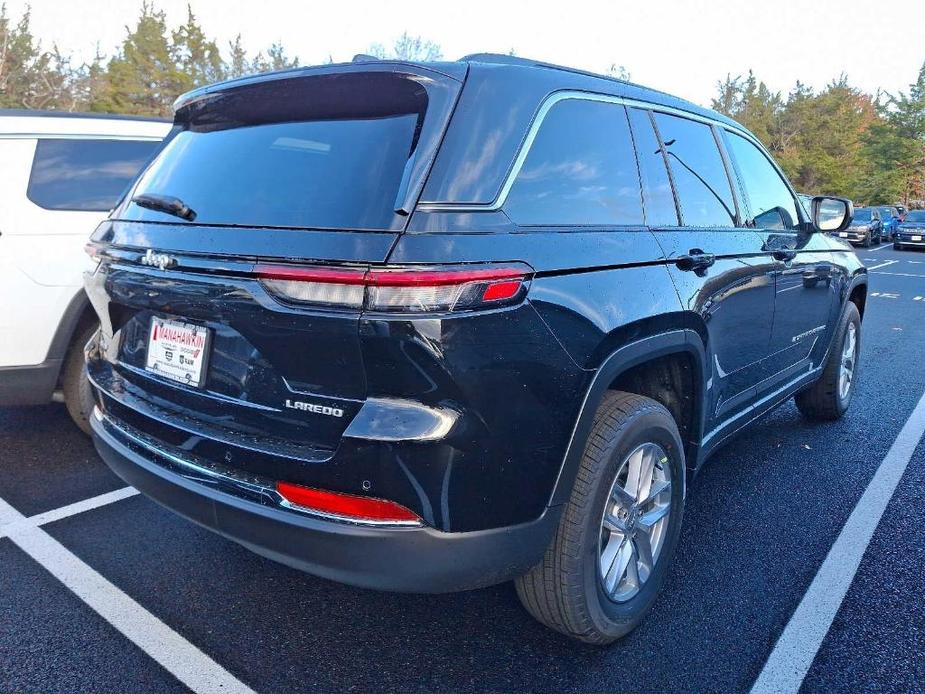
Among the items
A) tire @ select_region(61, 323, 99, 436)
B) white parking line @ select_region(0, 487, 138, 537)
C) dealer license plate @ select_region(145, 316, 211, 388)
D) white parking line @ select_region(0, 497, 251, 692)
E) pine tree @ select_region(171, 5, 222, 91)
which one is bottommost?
white parking line @ select_region(0, 487, 138, 537)

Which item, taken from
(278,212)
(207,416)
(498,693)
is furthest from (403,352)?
(498,693)

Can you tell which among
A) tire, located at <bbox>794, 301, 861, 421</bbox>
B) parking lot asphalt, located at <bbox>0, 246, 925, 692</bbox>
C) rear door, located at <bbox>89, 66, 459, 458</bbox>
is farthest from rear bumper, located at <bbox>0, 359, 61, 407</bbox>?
tire, located at <bbox>794, 301, 861, 421</bbox>

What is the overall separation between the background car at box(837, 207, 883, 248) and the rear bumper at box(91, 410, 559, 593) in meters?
28.7

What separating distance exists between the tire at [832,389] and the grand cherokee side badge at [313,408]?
12.3 ft

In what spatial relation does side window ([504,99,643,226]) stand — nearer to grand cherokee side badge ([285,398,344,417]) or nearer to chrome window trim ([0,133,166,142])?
grand cherokee side badge ([285,398,344,417])

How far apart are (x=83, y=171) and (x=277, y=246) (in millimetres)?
2863

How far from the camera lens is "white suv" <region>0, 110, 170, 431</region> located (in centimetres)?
372

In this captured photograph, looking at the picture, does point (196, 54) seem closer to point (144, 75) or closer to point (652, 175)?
point (144, 75)

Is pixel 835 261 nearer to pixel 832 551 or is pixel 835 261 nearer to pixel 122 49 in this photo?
pixel 832 551

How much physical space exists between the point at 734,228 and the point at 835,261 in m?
1.56

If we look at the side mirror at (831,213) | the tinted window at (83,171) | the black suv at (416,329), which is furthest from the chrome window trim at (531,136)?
the tinted window at (83,171)

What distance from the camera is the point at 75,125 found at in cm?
417

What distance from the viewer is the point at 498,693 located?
89.0 inches

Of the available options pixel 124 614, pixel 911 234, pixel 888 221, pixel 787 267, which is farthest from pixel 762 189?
pixel 888 221
